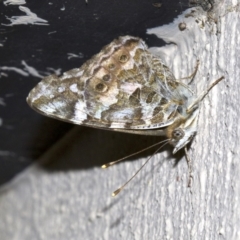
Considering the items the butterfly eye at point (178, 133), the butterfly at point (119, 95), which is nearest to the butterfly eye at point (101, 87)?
the butterfly at point (119, 95)

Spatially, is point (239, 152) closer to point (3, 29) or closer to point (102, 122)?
point (102, 122)

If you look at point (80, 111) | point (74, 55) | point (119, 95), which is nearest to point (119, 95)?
point (119, 95)

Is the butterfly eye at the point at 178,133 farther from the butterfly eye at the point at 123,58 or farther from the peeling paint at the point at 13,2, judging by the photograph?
the peeling paint at the point at 13,2

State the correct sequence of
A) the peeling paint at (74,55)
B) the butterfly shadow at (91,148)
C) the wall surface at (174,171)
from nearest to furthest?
the wall surface at (174,171), the peeling paint at (74,55), the butterfly shadow at (91,148)

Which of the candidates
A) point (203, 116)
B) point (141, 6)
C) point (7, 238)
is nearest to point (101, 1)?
point (141, 6)

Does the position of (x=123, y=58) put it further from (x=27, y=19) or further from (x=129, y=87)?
(x=27, y=19)

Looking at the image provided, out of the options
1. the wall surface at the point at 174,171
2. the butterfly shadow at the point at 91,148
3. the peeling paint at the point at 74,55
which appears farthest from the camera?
the butterfly shadow at the point at 91,148

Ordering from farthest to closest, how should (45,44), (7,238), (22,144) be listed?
(7,238) < (22,144) < (45,44)
